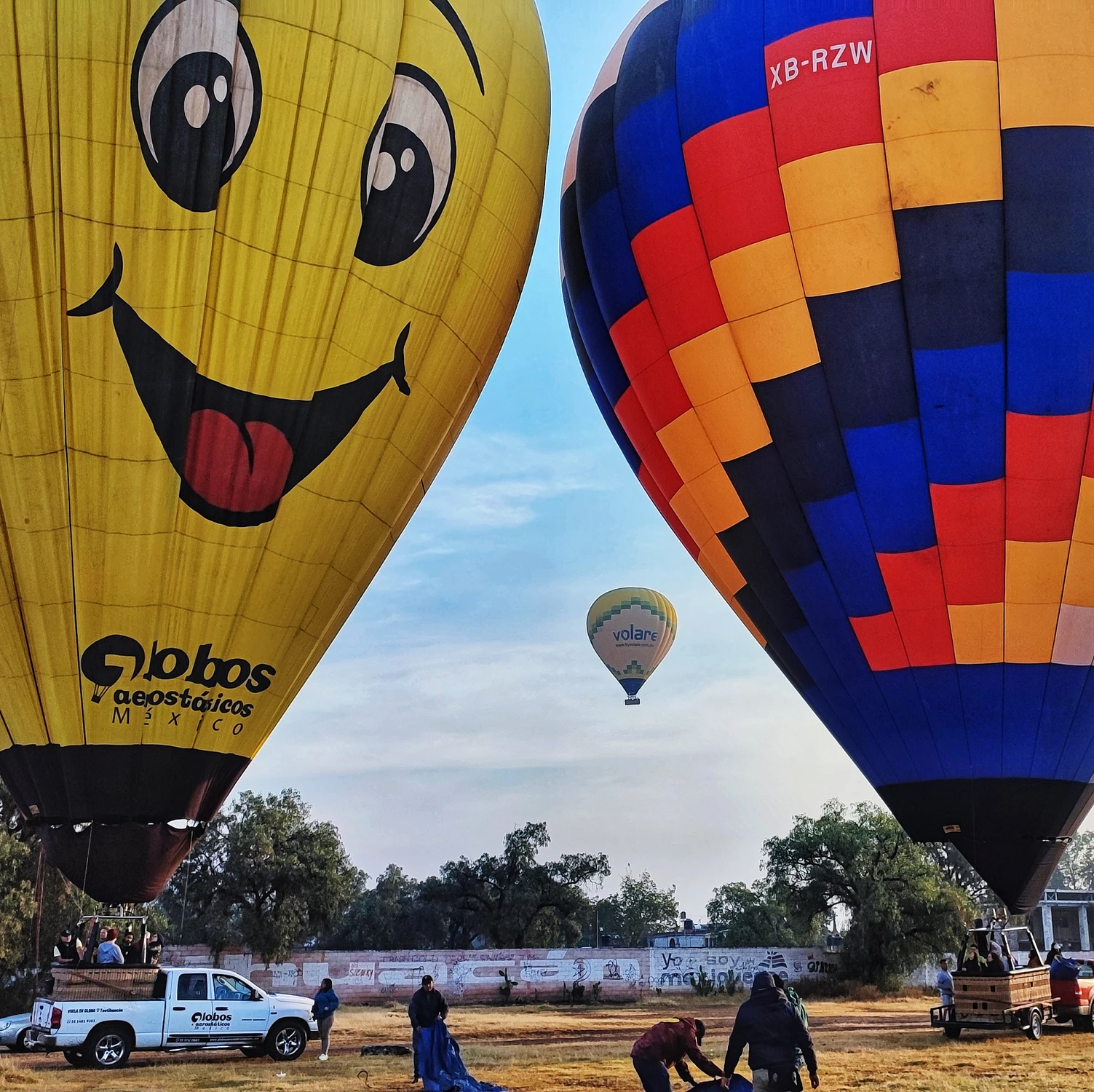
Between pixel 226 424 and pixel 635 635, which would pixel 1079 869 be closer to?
pixel 635 635

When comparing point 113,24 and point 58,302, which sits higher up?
point 113,24

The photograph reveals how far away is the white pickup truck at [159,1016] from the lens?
1134cm

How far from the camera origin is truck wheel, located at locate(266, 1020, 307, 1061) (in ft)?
41.2

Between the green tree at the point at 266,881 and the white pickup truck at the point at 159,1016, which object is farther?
the green tree at the point at 266,881

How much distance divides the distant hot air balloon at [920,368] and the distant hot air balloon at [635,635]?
1879 cm

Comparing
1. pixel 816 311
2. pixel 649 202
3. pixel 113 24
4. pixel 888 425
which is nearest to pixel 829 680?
pixel 888 425

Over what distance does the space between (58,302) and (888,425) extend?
8352mm

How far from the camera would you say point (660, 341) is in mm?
14414

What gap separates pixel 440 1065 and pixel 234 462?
5618 mm

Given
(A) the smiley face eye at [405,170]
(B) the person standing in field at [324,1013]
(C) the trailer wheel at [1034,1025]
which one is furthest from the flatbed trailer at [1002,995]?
(A) the smiley face eye at [405,170]

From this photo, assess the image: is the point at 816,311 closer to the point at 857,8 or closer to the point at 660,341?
the point at 660,341

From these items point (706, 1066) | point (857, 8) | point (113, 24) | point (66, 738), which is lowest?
point (706, 1066)

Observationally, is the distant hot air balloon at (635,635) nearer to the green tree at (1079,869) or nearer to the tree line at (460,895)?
the tree line at (460,895)

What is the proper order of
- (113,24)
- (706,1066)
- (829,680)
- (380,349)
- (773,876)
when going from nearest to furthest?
1. (706,1066)
2. (113,24)
3. (380,349)
4. (829,680)
5. (773,876)
